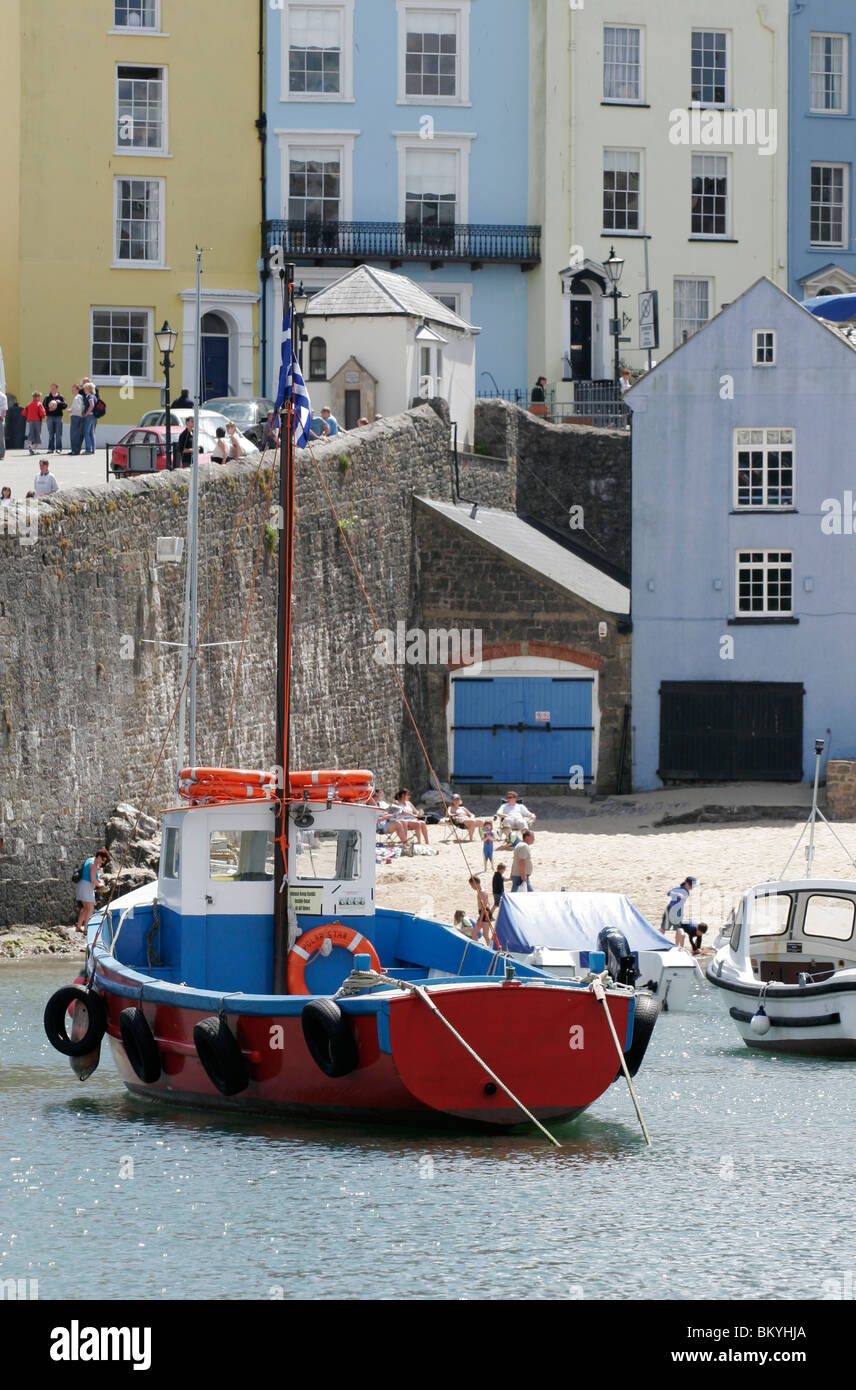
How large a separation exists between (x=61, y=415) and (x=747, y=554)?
42.1ft

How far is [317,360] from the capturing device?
41.3 m

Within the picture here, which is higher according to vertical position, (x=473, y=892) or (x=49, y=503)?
(x=49, y=503)

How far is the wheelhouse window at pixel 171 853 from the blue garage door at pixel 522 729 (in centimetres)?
1710

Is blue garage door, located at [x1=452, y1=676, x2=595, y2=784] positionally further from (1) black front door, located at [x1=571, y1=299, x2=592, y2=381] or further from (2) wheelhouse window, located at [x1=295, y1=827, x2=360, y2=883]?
(2) wheelhouse window, located at [x1=295, y1=827, x2=360, y2=883]

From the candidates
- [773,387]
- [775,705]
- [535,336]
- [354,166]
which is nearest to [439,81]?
[354,166]

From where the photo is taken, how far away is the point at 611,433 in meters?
42.9

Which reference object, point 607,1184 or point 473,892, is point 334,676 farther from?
point 607,1184

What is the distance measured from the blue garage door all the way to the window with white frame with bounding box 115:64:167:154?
16655 mm

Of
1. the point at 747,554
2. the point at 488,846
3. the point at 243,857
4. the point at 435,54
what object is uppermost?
the point at 435,54

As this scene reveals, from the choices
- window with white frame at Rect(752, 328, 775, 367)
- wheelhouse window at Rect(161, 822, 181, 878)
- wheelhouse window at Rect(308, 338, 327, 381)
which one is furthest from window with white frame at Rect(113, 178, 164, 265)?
wheelhouse window at Rect(161, 822, 181, 878)

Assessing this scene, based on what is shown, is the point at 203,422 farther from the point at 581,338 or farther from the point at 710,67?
the point at 710,67

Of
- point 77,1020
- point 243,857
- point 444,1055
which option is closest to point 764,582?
point 243,857

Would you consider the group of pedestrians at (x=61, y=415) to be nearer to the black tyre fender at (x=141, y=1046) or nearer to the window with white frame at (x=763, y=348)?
the window with white frame at (x=763, y=348)

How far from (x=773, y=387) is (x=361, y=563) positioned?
735 cm
